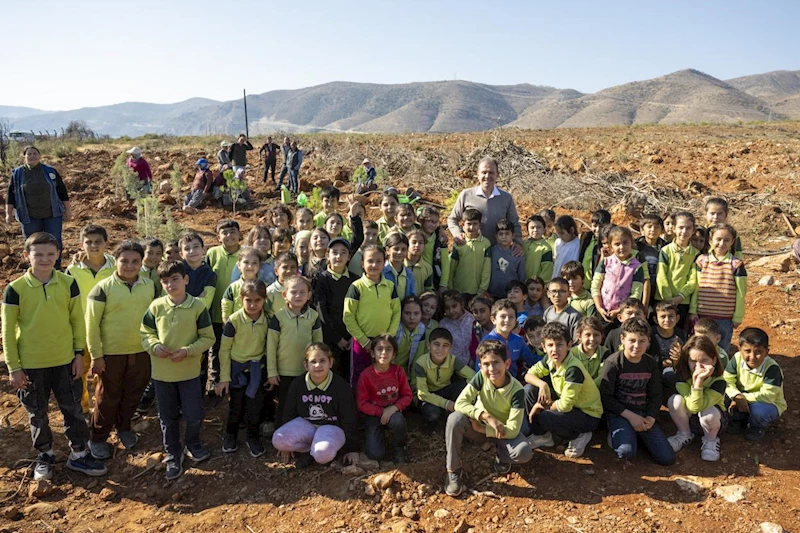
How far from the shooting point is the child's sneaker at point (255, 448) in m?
3.97

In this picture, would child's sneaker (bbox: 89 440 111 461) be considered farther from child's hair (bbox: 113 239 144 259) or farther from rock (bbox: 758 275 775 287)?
rock (bbox: 758 275 775 287)

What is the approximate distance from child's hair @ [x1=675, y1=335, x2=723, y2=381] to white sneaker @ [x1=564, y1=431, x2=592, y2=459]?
2.71 feet

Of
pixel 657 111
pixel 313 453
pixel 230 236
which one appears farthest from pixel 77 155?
pixel 657 111

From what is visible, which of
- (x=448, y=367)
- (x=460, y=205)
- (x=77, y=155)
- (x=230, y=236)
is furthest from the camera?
(x=77, y=155)

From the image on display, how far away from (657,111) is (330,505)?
291 ft

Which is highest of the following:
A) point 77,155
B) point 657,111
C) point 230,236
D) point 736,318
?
point 657,111

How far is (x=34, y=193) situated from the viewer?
6320mm

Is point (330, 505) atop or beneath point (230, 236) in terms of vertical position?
beneath

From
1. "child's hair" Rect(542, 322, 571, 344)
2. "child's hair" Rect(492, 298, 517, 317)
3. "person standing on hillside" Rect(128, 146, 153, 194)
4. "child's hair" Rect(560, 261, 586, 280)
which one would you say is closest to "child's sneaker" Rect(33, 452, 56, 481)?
"child's hair" Rect(492, 298, 517, 317)

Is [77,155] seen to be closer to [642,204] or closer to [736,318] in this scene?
[642,204]

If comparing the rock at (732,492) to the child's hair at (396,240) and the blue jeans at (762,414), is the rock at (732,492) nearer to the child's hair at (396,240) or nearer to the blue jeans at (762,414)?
the blue jeans at (762,414)

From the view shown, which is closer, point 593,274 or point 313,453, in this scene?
point 313,453

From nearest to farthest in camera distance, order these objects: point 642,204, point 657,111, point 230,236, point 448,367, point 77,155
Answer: point 448,367
point 230,236
point 642,204
point 77,155
point 657,111

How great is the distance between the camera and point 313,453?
3.74 m
